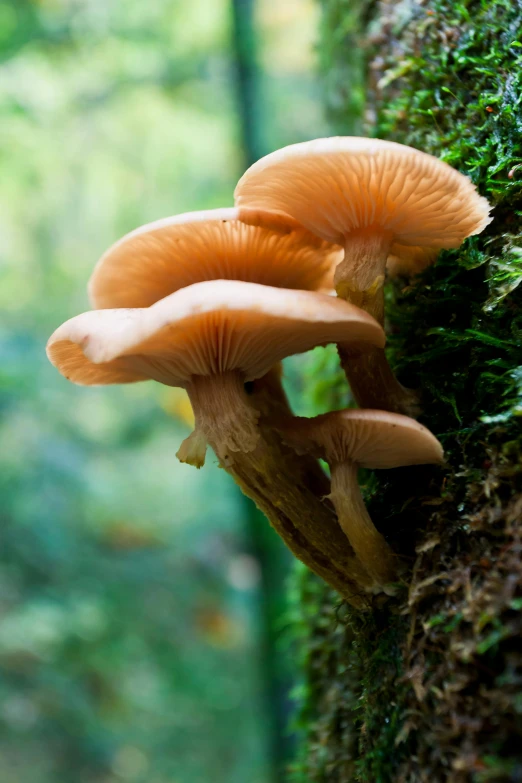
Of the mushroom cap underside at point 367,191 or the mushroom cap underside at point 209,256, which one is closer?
the mushroom cap underside at point 367,191

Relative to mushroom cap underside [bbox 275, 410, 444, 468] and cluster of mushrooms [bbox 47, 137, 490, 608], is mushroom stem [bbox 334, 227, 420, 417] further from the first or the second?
mushroom cap underside [bbox 275, 410, 444, 468]

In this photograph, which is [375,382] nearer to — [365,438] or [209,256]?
[365,438]

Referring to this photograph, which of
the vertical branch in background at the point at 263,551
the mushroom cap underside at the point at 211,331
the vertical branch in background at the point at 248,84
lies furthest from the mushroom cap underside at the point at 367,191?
the vertical branch in background at the point at 248,84

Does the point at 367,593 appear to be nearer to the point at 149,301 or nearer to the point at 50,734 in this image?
the point at 149,301

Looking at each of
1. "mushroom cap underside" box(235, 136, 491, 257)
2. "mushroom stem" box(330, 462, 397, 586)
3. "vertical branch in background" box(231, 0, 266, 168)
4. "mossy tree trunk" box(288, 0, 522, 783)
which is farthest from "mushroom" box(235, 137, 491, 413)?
"vertical branch in background" box(231, 0, 266, 168)

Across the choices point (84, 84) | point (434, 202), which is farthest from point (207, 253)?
point (84, 84)

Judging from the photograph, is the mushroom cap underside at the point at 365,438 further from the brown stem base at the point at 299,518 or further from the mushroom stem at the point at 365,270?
the mushroom stem at the point at 365,270
